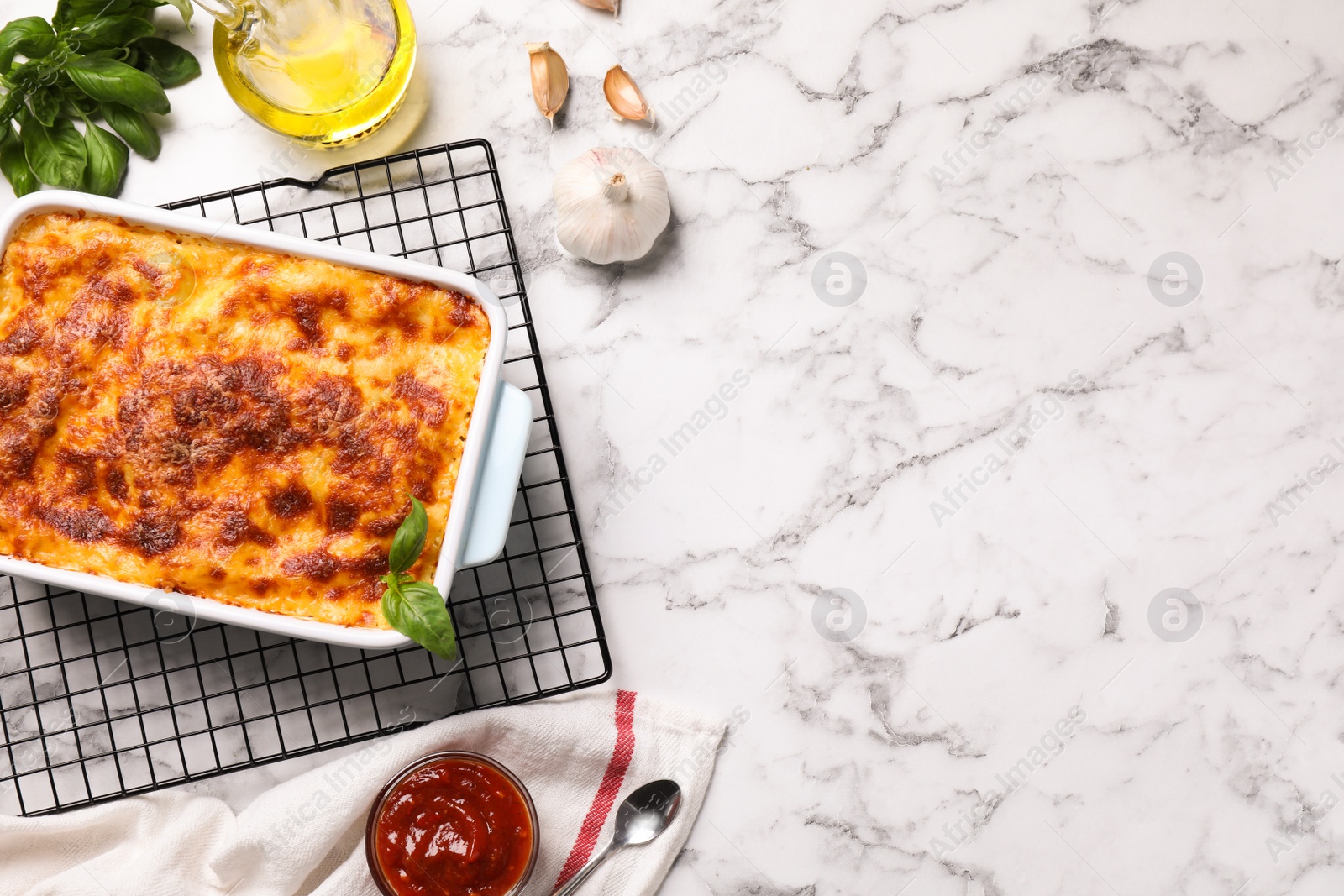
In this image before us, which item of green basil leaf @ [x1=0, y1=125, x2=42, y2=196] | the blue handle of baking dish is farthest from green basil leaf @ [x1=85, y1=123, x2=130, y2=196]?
the blue handle of baking dish

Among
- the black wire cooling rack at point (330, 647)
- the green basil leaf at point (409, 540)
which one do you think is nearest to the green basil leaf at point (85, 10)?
the black wire cooling rack at point (330, 647)

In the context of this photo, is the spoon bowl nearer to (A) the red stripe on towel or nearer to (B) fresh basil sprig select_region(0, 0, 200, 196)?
(A) the red stripe on towel

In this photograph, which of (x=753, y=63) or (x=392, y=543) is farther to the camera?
(x=753, y=63)

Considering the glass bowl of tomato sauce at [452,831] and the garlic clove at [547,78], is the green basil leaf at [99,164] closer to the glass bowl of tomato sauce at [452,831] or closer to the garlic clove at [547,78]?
the garlic clove at [547,78]

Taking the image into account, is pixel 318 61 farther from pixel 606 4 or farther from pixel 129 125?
pixel 606 4

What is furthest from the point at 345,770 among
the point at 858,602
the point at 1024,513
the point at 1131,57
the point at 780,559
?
the point at 1131,57

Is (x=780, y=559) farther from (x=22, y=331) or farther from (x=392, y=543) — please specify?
(x=22, y=331)
